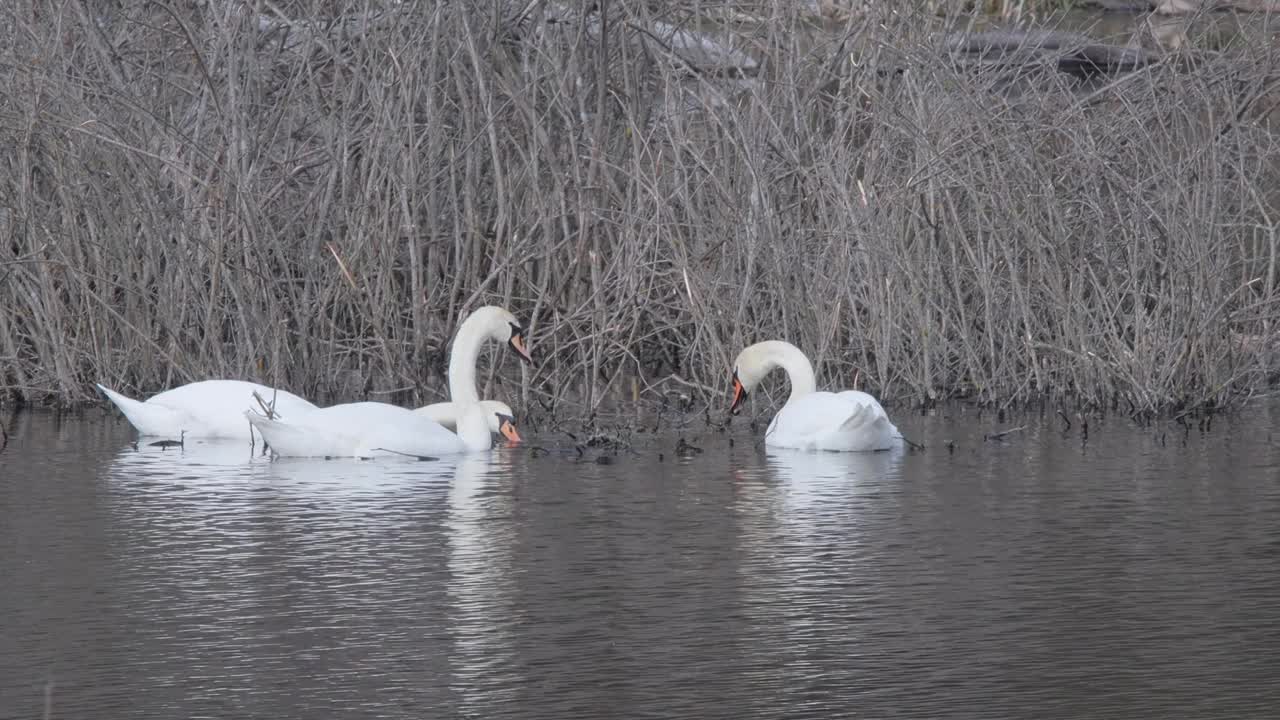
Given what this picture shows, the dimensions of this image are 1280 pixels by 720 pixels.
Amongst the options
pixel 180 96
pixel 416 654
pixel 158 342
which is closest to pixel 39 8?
pixel 180 96

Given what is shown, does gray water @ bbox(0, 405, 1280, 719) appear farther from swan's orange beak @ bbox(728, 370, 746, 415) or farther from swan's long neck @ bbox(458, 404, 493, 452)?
swan's orange beak @ bbox(728, 370, 746, 415)

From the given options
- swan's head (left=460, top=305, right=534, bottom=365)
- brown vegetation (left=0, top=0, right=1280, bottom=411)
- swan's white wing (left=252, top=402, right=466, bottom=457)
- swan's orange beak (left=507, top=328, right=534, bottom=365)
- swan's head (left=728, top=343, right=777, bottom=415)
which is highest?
brown vegetation (left=0, top=0, right=1280, bottom=411)

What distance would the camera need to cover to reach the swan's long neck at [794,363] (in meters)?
11.8

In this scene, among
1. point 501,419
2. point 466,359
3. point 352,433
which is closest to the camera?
point 352,433

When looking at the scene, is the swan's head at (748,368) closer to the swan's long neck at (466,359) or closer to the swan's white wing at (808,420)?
the swan's white wing at (808,420)

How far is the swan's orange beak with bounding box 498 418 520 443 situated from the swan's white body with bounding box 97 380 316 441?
1149 mm

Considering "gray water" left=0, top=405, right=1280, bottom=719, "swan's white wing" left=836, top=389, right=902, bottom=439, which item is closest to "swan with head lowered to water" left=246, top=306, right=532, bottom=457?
"gray water" left=0, top=405, right=1280, bottom=719

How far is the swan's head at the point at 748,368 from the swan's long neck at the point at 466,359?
1301 millimetres

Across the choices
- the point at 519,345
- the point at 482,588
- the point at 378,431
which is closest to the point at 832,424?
the point at 519,345

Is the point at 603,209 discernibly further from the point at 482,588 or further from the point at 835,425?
the point at 482,588

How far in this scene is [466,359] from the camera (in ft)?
39.2

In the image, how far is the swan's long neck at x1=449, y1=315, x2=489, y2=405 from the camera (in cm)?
1189

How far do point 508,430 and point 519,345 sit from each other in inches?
33.4

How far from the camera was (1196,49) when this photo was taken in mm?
12539
